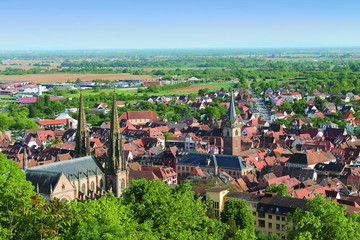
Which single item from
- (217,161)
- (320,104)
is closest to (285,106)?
(320,104)

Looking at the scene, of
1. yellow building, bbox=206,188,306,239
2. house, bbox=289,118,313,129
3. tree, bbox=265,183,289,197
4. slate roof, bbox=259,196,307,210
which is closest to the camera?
slate roof, bbox=259,196,307,210

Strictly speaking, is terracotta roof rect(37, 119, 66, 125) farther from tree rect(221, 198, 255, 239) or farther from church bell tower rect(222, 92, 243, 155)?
tree rect(221, 198, 255, 239)

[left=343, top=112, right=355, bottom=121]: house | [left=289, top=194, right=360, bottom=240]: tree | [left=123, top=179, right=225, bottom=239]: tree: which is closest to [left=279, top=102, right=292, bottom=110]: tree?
[left=343, top=112, right=355, bottom=121]: house

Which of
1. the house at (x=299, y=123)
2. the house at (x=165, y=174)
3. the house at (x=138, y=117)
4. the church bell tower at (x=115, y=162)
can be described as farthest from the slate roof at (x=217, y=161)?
the house at (x=138, y=117)

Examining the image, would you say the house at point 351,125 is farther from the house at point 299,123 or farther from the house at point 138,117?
the house at point 138,117

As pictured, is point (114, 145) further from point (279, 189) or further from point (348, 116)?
point (348, 116)

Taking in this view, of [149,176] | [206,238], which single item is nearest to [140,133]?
[149,176]

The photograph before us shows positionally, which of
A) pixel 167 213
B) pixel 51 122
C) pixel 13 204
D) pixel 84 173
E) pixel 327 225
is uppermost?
→ pixel 13 204
